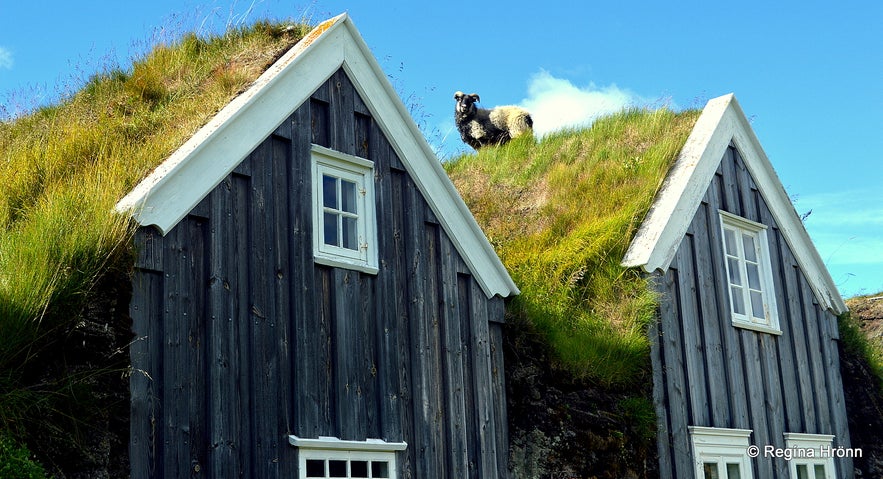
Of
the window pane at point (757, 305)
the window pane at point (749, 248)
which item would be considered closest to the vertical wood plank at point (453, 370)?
the window pane at point (757, 305)

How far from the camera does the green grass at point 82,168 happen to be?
6.66 metres

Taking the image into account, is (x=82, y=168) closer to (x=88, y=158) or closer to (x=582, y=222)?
(x=88, y=158)

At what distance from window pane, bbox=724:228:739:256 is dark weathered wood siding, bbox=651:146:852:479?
0.30 m

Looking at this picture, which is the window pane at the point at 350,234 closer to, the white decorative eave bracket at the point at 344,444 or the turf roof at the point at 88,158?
the turf roof at the point at 88,158

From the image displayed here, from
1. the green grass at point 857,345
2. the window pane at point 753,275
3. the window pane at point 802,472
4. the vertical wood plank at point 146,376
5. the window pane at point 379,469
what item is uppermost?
the window pane at point 753,275

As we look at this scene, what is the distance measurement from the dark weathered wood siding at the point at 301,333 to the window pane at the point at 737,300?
4.27 meters

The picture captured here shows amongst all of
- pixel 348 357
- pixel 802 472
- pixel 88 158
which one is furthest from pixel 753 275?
pixel 88 158

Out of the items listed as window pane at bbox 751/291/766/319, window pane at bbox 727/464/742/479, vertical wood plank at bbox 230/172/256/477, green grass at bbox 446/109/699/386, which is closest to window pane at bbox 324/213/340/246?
vertical wood plank at bbox 230/172/256/477

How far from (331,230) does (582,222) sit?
5.27 m

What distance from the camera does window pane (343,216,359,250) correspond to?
360 inches

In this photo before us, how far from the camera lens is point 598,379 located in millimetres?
10797

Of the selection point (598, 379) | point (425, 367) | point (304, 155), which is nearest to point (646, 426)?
point (598, 379)

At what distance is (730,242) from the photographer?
13.4 m

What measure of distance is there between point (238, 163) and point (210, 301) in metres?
1.24
